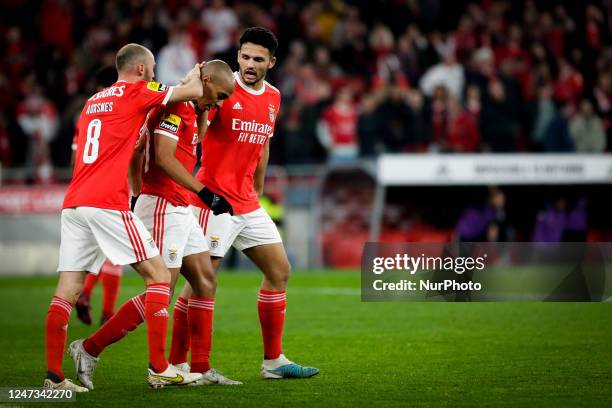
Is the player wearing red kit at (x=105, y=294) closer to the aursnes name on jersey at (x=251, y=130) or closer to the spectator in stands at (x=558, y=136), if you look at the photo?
the aursnes name on jersey at (x=251, y=130)

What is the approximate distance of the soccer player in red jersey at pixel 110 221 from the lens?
6.88 m

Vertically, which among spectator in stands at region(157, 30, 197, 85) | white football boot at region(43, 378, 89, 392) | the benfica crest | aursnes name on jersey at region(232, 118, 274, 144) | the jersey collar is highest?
spectator in stands at region(157, 30, 197, 85)

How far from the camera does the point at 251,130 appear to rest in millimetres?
7727

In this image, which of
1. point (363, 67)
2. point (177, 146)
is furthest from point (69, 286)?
point (363, 67)

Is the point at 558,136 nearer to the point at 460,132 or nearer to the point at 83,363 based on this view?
the point at 460,132

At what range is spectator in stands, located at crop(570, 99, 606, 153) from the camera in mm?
19016

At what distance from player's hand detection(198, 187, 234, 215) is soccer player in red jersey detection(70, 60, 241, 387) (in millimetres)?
212

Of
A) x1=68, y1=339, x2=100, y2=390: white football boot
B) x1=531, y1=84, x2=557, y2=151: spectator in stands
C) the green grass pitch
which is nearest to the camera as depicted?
the green grass pitch

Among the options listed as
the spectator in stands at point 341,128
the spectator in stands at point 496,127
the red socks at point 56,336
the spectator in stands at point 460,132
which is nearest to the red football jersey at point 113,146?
the red socks at point 56,336

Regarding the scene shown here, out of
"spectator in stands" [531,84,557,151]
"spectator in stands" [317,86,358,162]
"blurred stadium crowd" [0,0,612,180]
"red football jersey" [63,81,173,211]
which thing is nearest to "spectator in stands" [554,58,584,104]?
"blurred stadium crowd" [0,0,612,180]

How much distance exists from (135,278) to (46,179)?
9.08ft

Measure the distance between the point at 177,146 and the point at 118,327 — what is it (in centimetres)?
130

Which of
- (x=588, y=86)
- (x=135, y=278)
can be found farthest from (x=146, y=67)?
(x=588, y=86)

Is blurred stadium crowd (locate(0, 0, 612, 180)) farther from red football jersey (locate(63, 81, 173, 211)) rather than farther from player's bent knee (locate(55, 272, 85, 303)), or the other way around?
player's bent knee (locate(55, 272, 85, 303))
